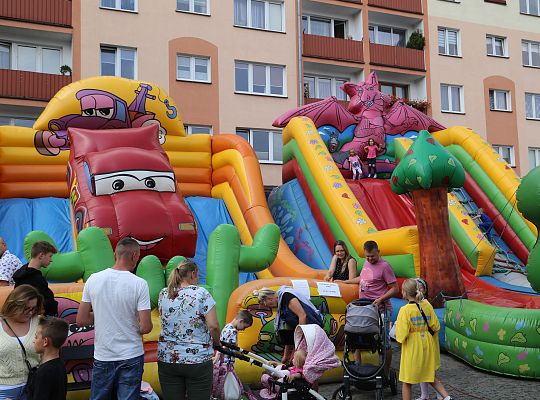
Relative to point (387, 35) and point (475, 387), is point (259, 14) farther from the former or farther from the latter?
point (475, 387)

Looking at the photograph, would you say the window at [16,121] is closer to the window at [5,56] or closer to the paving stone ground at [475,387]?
the window at [5,56]

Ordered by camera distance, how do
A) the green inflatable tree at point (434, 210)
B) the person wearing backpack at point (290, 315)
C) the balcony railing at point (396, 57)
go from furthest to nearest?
the balcony railing at point (396, 57) < the green inflatable tree at point (434, 210) < the person wearing backpack at point (290, 315)

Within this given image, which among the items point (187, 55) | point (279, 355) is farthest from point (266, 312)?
point (187, 55)

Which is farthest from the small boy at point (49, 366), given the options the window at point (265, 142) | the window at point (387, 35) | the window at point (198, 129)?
the window at point (387, 35)

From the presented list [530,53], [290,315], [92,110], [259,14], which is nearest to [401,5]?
[259,14]

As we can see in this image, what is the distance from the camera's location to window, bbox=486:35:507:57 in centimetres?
2358

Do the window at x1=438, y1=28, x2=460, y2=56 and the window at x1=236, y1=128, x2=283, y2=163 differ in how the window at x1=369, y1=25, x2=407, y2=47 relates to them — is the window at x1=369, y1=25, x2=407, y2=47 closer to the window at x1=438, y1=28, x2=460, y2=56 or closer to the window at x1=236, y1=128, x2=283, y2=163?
the window at x1=438, y1=28, x2=460, y2=56

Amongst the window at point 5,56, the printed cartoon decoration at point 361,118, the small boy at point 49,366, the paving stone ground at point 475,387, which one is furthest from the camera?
the window at point 5,56

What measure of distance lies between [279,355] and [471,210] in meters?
6.21

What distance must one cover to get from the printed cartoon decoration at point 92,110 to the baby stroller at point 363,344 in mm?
5086

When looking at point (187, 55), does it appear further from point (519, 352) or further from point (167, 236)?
point (519, 352)

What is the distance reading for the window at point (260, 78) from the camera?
18734 mm

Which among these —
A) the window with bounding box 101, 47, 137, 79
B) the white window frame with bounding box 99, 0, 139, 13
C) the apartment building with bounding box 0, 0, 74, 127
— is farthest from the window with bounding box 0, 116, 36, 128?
the white window frame with bounding box 99, 0, 139, 13

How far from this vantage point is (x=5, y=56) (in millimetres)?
16797
